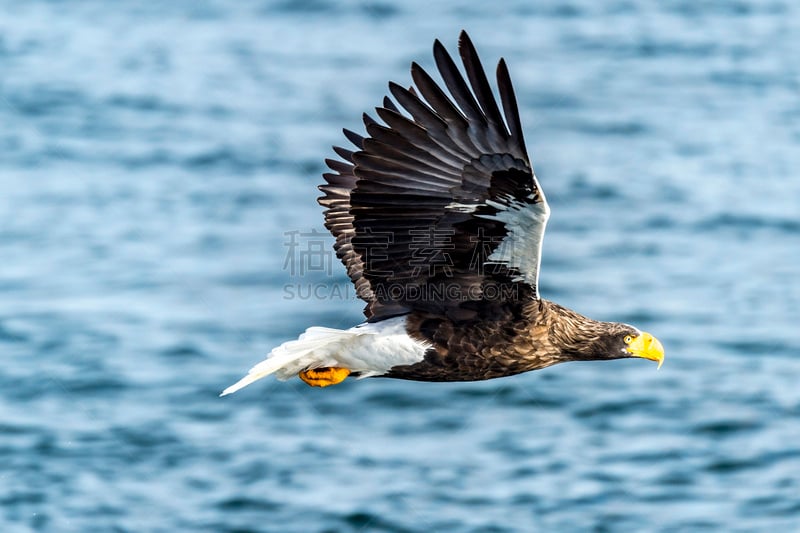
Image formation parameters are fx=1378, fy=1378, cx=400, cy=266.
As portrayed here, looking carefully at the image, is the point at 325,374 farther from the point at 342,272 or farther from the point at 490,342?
the point at 342,272

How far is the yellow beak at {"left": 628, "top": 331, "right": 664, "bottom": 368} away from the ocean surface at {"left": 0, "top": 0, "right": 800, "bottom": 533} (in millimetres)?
6721

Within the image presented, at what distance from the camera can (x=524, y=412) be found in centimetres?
1680

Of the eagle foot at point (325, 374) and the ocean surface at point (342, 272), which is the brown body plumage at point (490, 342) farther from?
the ocean surface at point (342, 272)

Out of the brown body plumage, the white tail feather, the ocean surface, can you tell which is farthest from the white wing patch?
the ocean surface

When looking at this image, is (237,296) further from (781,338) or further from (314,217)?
(781,338)

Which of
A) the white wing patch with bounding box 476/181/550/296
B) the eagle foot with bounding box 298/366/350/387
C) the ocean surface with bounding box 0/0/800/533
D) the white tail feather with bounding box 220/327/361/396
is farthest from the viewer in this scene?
the ocean surface with bounding box 0/0/800/533

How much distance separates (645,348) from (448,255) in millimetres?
1564

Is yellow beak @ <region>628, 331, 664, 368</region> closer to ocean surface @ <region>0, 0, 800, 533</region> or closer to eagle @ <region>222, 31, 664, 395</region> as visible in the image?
eagle @ <region>222, 31, 664, 395</region>

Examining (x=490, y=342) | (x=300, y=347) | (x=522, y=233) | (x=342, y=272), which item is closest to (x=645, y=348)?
(x=490, y=342)

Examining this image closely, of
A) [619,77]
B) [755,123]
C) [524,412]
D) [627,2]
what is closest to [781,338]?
[524,412]

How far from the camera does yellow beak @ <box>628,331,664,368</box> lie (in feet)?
27.0

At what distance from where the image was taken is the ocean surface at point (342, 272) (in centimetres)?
1535

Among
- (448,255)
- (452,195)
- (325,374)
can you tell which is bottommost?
(325,374)

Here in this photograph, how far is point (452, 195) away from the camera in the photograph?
711 cm
